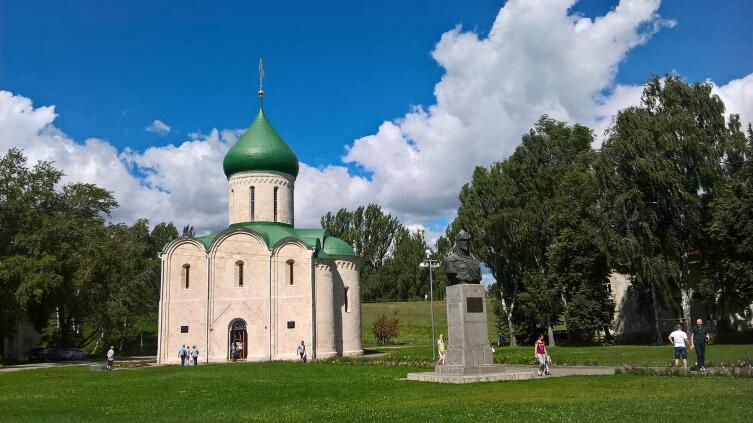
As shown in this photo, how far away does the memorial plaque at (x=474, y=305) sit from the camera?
16438mm

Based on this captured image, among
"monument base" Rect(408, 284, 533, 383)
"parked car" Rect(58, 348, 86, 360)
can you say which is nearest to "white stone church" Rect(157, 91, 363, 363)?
"parked car" Rect(58, 348, 86, 360)

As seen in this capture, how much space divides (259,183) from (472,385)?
2403cm

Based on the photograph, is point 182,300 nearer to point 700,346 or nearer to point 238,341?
point 238,341

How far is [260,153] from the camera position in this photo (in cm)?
3600

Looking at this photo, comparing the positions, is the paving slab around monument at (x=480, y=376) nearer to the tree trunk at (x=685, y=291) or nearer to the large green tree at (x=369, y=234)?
the tree trunk at (x=685, y=291)

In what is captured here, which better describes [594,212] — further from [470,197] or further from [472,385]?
[472,385]

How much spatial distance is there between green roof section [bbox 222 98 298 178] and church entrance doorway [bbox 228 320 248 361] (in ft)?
29.2

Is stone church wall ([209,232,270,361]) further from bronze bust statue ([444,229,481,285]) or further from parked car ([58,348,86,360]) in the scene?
bronze bust statue ([444,229,481,285])

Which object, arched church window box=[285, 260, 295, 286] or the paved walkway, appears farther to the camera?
arched church window box=[285, 260, 295, 286]

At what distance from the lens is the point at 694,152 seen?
29.7 m

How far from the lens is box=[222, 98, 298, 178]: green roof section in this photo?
36062 millimetres

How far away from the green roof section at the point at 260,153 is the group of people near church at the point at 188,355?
412 inches

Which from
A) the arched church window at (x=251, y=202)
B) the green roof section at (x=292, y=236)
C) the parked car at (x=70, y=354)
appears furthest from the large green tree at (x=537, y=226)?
the parked car at (x=70, y=354)

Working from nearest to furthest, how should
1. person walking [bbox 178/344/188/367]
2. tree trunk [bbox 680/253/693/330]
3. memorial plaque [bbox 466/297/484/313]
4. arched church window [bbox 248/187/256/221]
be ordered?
memorial plaque [bbox 466/297/484/313], person walking [bbox 178/344/188/367], tree trunk [bbox 680/253/693/330], arched church window [bbox 248/187/256/221]
